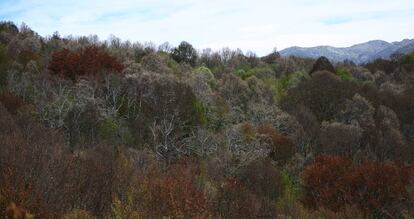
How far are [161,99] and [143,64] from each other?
1356 cm

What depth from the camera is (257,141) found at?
85.5 feet

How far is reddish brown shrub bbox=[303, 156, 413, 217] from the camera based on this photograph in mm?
19719

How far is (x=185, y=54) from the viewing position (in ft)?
200

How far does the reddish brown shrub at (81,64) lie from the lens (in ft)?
111

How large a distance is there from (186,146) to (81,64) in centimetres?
1247

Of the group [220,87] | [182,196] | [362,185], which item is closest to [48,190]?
[182,196]

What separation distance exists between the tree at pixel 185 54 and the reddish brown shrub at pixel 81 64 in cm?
2392

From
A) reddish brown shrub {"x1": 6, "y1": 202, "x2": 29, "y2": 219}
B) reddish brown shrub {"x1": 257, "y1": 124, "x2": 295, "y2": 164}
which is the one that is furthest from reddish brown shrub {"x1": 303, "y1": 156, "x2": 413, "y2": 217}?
reddish brown shrub {"x1": 6, "y1": 202, "x2": 29, "y2": 219}

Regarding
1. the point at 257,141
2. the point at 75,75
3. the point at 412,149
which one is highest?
the point at 75,75

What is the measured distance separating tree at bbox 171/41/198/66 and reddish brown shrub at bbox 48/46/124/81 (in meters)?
23.9

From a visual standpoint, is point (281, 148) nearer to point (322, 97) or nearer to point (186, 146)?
point (186, 146)

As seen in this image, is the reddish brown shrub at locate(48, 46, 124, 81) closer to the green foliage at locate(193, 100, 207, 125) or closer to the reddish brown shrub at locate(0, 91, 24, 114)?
the green foliage at locate(193, 100, 207, 125)

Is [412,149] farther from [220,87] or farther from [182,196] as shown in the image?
[182,196]

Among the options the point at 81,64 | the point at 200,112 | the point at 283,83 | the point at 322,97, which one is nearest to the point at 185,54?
the point at 283,83
